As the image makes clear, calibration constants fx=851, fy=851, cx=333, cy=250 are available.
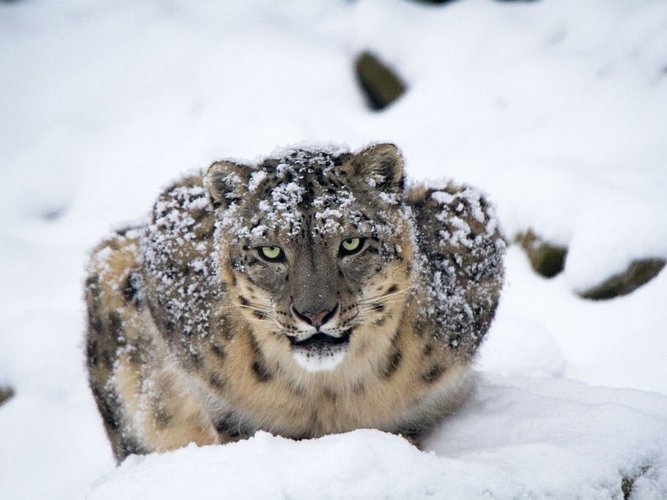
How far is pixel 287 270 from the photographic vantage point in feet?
11.6

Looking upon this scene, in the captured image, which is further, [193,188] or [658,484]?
[193,188]

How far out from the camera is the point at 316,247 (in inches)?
139

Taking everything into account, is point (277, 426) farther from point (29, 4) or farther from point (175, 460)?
point (29, 4)

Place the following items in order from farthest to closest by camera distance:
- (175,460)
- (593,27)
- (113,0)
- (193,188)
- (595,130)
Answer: (113,0), (593,27), (595,130), (193,188), (175,460)

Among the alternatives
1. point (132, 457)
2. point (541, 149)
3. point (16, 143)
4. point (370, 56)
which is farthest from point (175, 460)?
point (16, 143)

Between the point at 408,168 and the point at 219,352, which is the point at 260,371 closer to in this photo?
the point at 219,352

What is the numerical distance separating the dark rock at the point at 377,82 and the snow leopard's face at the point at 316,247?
18.3ft

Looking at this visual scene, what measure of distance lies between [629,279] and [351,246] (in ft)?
11.3

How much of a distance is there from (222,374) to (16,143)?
7.47 metres

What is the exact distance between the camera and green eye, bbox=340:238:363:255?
3.56m

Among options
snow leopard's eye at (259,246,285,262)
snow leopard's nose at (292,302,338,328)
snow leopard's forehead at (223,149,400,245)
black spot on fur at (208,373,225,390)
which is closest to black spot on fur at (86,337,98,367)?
black spot on fur at (208,373,225,390)

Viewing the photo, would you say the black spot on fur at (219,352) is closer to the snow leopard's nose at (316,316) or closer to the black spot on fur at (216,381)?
the black spot on fur at (216,381)

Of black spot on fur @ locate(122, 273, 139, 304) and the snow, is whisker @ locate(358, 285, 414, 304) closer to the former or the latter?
the snow

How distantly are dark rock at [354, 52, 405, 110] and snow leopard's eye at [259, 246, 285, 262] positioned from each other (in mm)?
5984
